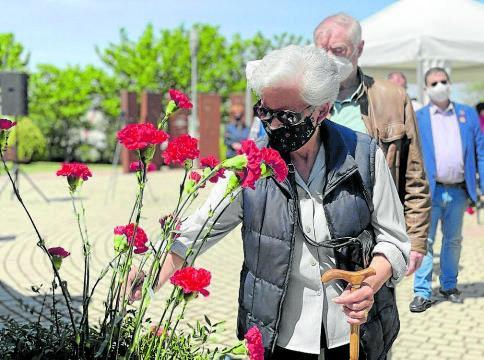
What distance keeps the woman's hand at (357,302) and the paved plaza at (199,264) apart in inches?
14.5

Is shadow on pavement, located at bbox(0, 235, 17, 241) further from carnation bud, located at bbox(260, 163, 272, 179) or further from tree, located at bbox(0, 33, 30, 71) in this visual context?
tree, located at bbox(0, 33, 30, 71)

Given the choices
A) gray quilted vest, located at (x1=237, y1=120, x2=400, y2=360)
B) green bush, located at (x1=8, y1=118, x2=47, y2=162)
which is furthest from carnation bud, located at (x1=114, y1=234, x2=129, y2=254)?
green bush, located at (x1=8, y1=118, x2=47, y2=162)

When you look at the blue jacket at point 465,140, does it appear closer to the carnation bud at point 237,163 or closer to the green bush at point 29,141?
the carnation bud at point 237,163

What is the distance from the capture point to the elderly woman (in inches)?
83.4

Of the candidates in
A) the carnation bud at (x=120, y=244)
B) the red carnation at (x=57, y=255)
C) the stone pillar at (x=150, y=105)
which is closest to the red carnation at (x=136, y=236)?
the carnation bud at (x=120, y=244)

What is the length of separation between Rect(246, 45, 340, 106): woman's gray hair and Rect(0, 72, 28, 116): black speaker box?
12.1 metres

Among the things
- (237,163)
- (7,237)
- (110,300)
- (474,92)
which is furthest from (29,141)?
(474,92)

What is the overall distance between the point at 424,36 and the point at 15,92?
25.5 feet

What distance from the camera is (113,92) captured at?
120 feet

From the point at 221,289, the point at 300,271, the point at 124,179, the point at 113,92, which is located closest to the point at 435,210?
the point at 221,289

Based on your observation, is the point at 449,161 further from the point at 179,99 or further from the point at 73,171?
the point at 73,171

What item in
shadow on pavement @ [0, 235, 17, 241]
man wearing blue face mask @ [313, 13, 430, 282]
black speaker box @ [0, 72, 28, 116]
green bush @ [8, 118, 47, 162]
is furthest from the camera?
green bush @ [8, 118, 47, 162]

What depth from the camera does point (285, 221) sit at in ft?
6.97

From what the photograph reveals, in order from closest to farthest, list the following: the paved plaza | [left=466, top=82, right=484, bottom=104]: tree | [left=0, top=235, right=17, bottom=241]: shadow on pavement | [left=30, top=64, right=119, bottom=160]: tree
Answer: the paved plaza < [left=0, top=235, right=17, bottom=241]: shadow on pavement < [left=30, top=64, right=119, bottom=160]: tree < [left=466, top=82, right=484, bottom=104]: tree
